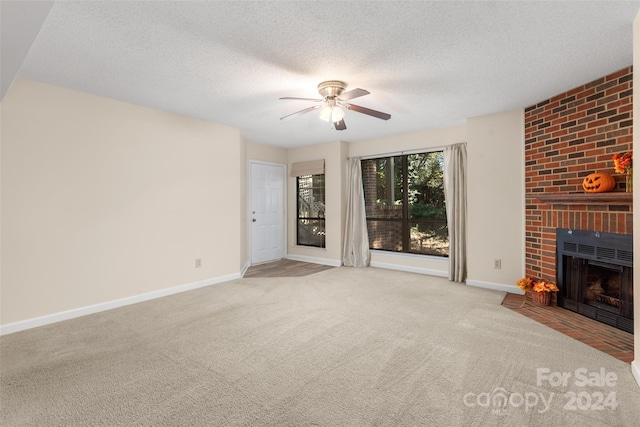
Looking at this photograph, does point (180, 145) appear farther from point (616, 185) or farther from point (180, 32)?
point (616, 185)

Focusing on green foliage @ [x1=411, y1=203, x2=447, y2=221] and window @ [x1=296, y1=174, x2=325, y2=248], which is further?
window @ [x1=296, y1=174, x2=325, y2=248]

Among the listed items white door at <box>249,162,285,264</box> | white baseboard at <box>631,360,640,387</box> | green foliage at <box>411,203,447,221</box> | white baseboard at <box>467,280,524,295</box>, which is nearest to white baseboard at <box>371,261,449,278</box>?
white baseboard at <box>467,280,524,295</box>

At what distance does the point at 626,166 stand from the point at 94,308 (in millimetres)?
5226

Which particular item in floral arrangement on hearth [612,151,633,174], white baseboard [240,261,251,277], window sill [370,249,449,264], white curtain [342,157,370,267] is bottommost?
white baseboard [240,261,251,277]

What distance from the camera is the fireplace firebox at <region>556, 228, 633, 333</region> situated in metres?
2.80

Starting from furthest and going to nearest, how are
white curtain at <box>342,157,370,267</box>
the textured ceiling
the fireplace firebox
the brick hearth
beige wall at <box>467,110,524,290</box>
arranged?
1. white curtain at <box>342,157,370,267</box>
2. beige wall at <box>467,110,524,290</box>
3. the fireplace firebox
4. the brick hearth
5. the textured ceiling

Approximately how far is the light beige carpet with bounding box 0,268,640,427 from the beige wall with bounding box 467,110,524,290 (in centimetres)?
94

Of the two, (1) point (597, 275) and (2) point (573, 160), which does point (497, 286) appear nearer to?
(1) point (597, 275)

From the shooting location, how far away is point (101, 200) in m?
3.49

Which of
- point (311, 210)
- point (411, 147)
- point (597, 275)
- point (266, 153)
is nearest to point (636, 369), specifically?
point (597, 275)

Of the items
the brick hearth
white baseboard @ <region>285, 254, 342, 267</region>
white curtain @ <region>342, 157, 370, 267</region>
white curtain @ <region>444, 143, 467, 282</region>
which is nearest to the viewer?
the brick hearth

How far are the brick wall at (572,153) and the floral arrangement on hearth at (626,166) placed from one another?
20 cm

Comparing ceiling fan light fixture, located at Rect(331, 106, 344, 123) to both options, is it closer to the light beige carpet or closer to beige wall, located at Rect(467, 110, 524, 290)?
the light beige carpet

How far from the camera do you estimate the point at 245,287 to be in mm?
4398
